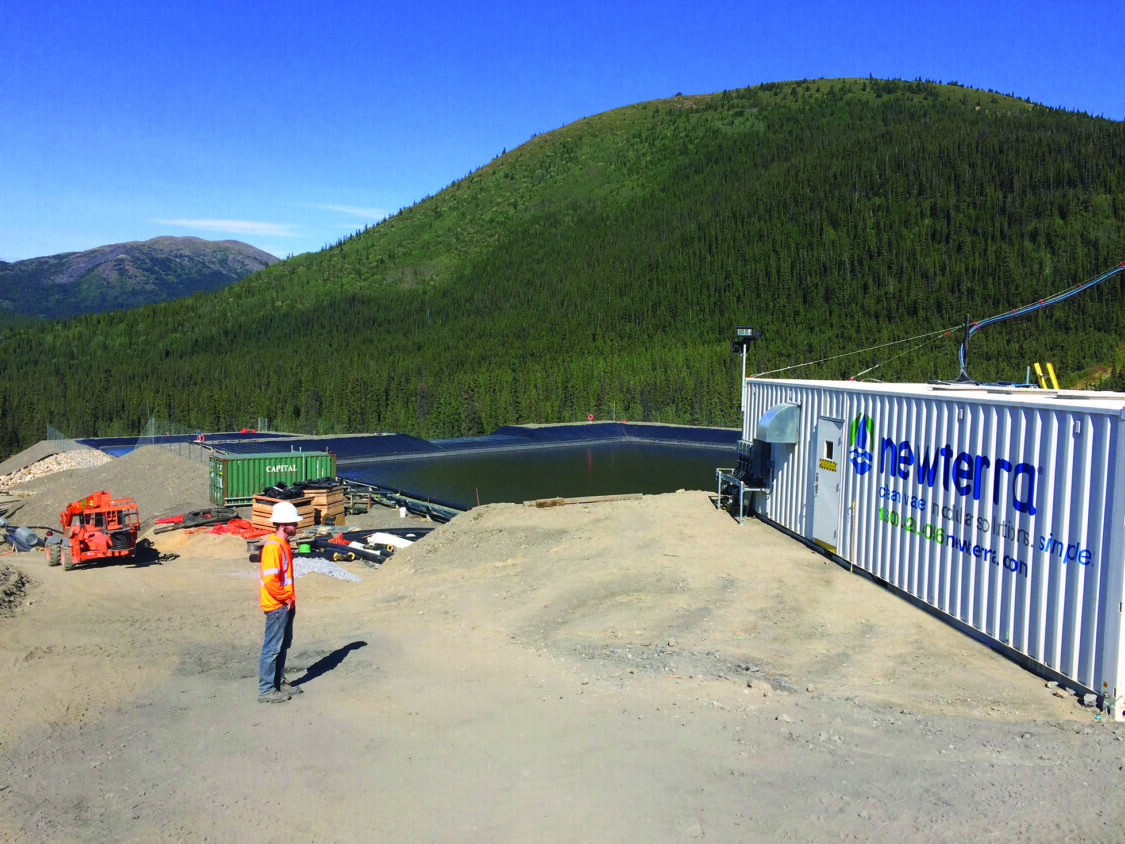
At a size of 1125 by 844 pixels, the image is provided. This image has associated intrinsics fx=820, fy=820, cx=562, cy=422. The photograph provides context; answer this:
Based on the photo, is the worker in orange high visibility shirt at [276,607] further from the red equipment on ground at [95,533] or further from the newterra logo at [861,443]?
the red equipment on ground at [95,533]

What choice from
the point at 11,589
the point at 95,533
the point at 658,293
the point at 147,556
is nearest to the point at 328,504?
the point at 147,556

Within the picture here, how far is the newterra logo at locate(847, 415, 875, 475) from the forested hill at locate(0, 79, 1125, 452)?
62776 mm

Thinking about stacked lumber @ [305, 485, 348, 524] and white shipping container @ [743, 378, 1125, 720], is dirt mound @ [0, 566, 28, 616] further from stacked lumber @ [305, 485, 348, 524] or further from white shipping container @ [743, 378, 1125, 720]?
white shipping container @ [743, 378, 1125, 720]

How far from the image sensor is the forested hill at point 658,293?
80.0 m

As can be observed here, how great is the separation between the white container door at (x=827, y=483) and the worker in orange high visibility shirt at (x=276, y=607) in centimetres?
1009

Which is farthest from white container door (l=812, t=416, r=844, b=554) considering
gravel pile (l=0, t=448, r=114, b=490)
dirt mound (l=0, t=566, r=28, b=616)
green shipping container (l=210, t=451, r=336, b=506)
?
gravel pile (l=0, t=448, r=114, b=490)

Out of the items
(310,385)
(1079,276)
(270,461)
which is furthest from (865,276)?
(270,461)

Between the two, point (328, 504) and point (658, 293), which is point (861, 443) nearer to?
point (328, 504)

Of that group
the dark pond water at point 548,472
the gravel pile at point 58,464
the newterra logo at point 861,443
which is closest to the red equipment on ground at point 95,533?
the dark pond water at point 548,472

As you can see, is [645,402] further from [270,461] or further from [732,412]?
[270,461]

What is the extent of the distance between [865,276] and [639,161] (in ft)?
257

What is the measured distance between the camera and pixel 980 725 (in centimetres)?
795

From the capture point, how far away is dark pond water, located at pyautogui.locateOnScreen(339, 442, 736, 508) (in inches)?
1599

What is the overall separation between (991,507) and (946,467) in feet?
3.86
